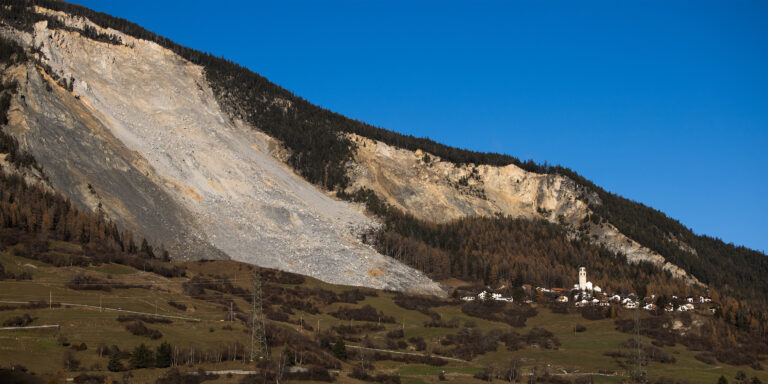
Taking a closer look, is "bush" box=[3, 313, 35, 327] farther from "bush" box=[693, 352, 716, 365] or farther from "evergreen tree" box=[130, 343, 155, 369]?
"bush" box=[693, 352, 716, 365]

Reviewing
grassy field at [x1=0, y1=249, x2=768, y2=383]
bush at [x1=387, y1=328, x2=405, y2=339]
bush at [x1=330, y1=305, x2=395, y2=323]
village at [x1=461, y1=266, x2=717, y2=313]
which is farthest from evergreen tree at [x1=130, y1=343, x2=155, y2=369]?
village at [x1=461, y1=266, x2=717, y2=313]

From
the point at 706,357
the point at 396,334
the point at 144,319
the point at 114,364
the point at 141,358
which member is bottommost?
the point at 114,364

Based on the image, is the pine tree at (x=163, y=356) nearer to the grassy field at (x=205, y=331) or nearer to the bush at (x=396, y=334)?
the grassy field at (x=205, y=331)

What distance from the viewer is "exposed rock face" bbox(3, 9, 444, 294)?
137m

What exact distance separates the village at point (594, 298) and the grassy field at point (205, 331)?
48.1ft

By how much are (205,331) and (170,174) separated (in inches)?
3064

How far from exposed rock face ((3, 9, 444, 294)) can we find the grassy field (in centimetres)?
1410

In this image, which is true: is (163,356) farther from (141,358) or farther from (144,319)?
(144,319)

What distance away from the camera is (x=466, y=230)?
196500mm

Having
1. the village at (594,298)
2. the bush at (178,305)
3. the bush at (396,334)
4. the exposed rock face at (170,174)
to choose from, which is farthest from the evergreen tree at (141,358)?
the village at (594,298)

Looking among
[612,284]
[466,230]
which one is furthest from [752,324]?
[466,230]

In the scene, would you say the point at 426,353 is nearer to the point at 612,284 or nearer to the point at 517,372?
the point at 517,372

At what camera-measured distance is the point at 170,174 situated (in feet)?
518

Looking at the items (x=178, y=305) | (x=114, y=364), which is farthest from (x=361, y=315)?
(x=114, y=364)
